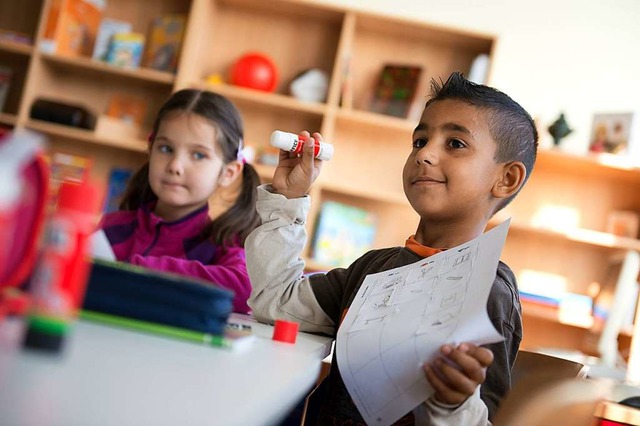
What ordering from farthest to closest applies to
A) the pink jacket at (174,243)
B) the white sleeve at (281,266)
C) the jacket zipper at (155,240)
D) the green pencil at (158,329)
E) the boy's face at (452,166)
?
the jacket zipper at (155,240) → the pink jacket at (174,243) → the boy's face at (452,166) → the white sleeve at (281,266) → the green pencil at (158,329)

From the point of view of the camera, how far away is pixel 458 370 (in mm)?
797

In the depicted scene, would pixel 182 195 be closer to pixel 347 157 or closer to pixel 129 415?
pixel 129 415

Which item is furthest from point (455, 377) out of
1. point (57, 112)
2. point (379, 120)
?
point (57, 112)

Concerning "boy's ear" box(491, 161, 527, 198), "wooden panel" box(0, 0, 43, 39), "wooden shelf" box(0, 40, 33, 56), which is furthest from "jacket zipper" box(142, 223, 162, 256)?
"wooden panel" box(0, 0, 43, 39)

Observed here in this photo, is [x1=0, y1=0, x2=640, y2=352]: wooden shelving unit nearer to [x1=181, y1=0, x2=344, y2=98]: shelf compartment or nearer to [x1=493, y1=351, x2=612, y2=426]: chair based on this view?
[x1=181, y1=0, x2=344, y2=98]: shelf compartment

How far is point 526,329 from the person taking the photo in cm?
374

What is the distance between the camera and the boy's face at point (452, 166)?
1293mm

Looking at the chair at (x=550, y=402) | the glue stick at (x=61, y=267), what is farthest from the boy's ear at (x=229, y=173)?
the glue stick at (x=61, y=267)


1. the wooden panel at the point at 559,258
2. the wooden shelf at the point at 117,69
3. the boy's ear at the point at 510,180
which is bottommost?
the wooden panel at the point at 559,258

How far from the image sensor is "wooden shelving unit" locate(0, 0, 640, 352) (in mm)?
3658

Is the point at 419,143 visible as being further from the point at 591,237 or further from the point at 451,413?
the point at 591,237

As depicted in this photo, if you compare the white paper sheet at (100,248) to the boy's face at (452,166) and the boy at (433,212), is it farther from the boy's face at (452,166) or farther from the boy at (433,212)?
the boy's face at (452,166)

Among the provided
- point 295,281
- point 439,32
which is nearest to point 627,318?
point 439,32

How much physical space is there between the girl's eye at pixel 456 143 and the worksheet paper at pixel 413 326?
0.41 meters
